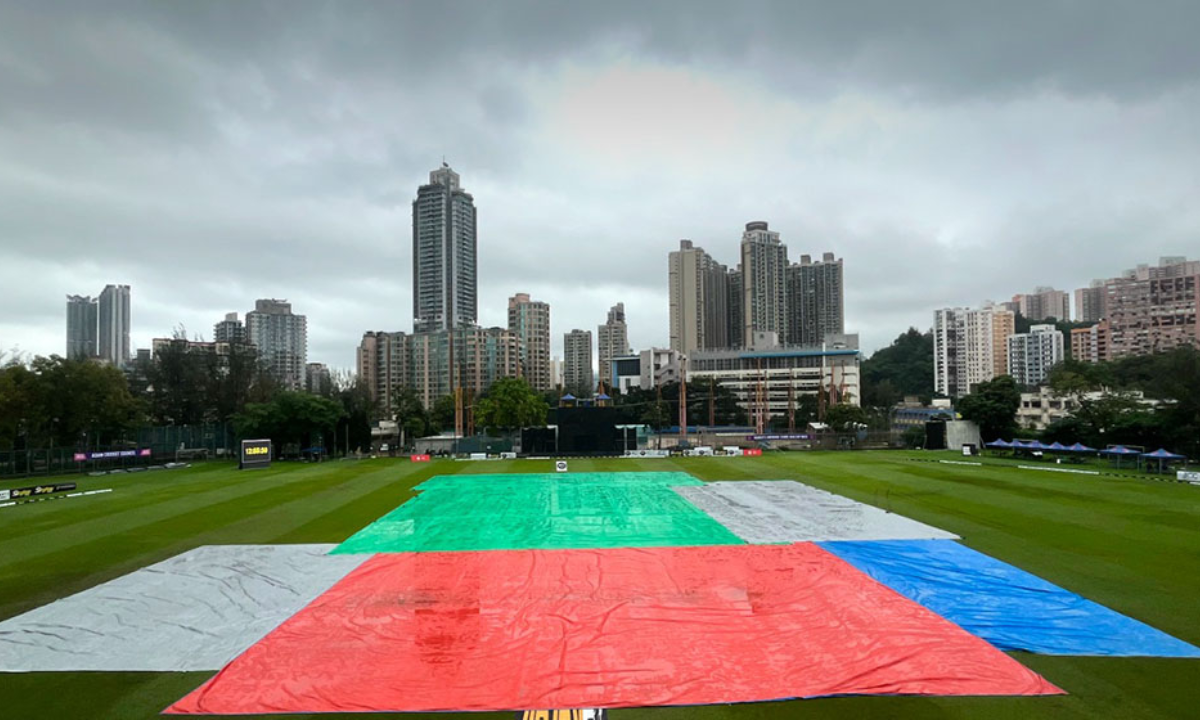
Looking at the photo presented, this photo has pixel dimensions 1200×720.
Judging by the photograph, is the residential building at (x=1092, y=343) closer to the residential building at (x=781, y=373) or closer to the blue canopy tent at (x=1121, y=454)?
the residential building at (x=781, y=373)

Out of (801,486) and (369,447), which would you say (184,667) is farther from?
(369,447)

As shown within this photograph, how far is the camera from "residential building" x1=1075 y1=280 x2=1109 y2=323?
18050 centimetres

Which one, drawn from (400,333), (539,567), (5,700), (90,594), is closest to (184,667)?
(5,700)

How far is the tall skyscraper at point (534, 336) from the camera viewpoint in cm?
14712

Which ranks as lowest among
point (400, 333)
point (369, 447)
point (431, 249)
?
point (369, 447)

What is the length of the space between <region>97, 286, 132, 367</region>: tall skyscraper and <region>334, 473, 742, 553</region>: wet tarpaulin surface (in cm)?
17607

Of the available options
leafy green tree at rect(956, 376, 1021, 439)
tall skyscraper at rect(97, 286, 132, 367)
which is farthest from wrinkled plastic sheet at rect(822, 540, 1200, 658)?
tall skyscraper at rect(97, 286, 132, 367)

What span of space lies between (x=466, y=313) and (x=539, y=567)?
507 feet

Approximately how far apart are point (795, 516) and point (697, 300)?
137 m

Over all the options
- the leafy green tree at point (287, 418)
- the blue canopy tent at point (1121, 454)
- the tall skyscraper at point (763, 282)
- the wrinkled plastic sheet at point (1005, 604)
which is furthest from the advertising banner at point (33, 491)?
the tall skyscraper at point (763, 282)

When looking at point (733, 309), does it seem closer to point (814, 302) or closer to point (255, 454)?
point (814, 302)

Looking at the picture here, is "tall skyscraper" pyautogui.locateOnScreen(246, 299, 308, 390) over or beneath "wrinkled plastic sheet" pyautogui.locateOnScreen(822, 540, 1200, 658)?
over

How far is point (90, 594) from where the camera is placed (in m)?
13.0

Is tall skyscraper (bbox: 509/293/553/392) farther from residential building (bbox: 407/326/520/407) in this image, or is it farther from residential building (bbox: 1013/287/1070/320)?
residential building (bbox: 1013/287/1070/320)
